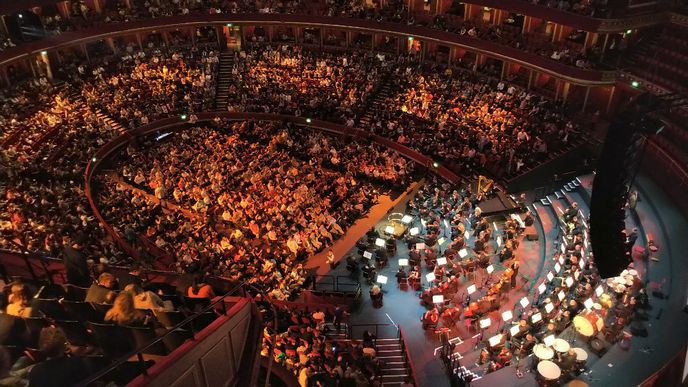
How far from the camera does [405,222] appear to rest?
80.1 feet

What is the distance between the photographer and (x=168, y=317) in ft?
30.7

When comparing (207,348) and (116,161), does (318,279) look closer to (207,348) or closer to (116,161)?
(207,348)

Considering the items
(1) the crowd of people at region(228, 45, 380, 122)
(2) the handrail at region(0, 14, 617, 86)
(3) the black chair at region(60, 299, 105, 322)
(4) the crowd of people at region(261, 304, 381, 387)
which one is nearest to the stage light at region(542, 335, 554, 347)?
(4) the crowd of people at region(261, 304, 381, 387)

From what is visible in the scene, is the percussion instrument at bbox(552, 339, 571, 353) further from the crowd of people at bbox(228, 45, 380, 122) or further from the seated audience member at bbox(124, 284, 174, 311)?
the crowd of people at bbox(228, 45, 380, 122)

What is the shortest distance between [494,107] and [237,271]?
18.6 meters

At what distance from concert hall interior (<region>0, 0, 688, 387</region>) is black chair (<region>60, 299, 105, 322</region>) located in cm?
8

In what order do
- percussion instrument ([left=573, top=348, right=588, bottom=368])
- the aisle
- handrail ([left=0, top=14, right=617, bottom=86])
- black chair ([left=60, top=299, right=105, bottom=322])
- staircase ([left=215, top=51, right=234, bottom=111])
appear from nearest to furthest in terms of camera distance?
black chair ([left=60, top=299, right=105, bottom=322]) < percussion instrument ([left=573, top=348, right=588, bottom=368]) < the aisle < handrail ([left=0, top=14, right=617, bottom=86]) < staircase ([left=215, top=51, right=234, bottom=111])

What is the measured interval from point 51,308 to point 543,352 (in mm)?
13808

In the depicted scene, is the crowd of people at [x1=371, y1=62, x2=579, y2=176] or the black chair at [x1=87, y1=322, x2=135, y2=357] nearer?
the black chair at [x1=87, y1=322, x2=135, y2=357]

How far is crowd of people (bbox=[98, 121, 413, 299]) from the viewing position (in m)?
21.7

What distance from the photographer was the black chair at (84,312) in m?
9.06

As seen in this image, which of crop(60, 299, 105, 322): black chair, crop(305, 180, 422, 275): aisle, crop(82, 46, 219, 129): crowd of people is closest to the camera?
crop(60, 299, 105, 322): black chair

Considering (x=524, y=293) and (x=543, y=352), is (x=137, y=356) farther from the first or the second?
(x=524, y=293)

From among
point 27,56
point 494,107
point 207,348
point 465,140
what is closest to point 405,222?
point 465,140
